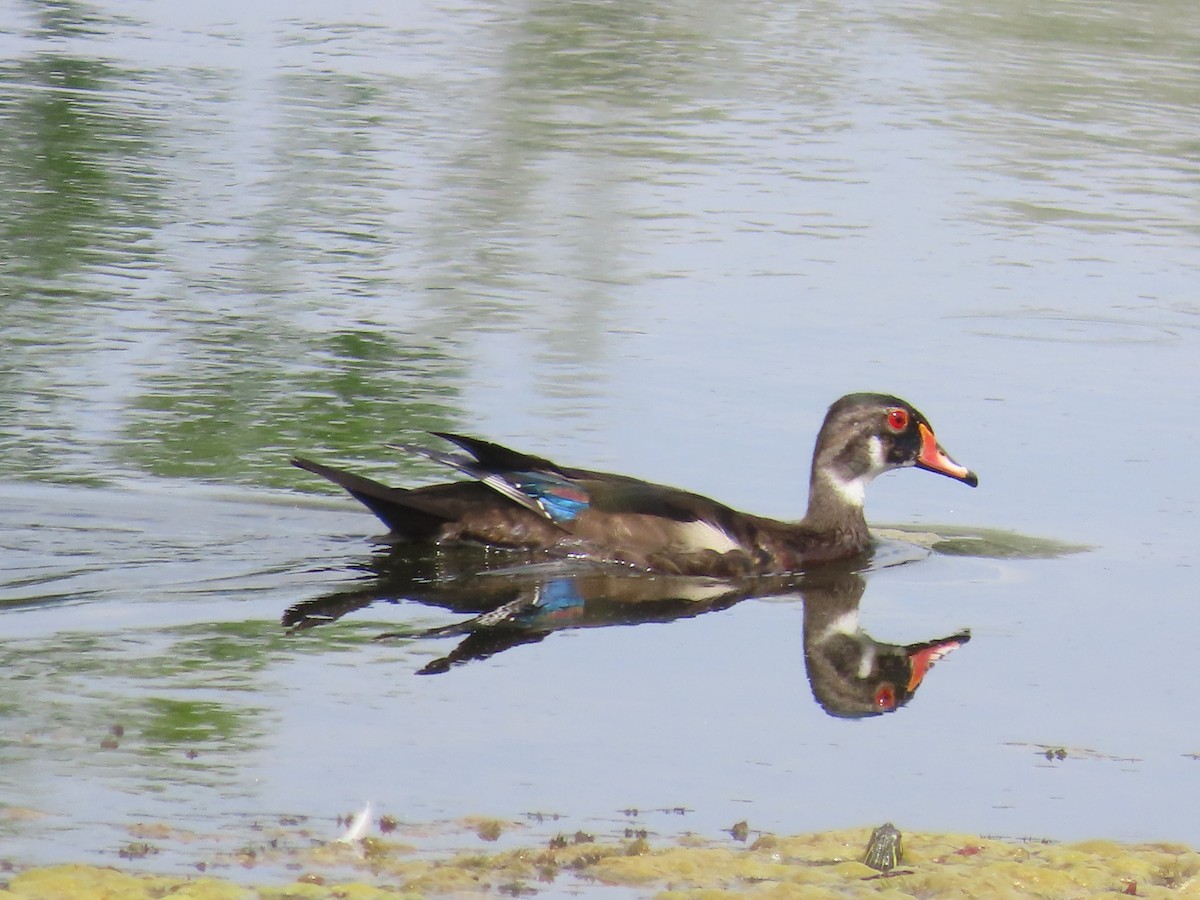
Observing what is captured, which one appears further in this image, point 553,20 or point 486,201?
point 553,20

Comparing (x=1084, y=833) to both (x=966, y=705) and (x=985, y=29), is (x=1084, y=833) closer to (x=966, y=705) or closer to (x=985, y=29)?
(x=966, y=705)

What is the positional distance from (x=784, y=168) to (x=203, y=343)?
277 inches

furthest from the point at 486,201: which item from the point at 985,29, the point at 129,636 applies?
the point at 985,29

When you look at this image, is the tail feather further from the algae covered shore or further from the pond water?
the algae covered shore

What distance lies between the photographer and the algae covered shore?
553 centimetres

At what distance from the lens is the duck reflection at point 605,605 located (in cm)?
838

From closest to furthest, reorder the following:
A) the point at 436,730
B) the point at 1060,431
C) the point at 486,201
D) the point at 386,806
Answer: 1. the point at 386,806
2. the point at 436,730
3. the point at 1060,431
4. the point at 486,201

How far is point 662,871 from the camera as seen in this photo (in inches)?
233

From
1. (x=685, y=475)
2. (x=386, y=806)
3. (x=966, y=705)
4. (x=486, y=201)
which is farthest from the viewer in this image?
(x=486, y=201)

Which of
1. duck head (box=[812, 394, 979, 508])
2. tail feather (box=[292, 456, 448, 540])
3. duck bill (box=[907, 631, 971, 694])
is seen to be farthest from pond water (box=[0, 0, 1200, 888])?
duck head (box=[812, 394, 979, 508])

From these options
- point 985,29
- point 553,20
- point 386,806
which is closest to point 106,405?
point 386,806

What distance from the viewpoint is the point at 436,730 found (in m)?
7.25

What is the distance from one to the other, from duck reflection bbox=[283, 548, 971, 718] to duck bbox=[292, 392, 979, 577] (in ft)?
0.26

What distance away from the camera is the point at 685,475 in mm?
10742
